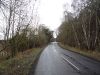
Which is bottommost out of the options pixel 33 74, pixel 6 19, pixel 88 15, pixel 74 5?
pixel 33 74

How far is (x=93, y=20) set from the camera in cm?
3800

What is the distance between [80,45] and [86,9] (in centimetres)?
1338

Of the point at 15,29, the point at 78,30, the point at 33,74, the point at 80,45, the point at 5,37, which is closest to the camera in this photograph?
the point at 33,74

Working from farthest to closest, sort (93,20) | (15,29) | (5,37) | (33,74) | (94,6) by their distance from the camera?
(93,20) < (94,6) < (15,29) < (5,37) < (33,74)

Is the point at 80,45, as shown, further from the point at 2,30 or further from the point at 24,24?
the point at 2,30

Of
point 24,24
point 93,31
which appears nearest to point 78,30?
point 93,31

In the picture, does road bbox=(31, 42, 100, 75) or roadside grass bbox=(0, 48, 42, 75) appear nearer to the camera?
roadside grass bbox=(0, 48, 42, 75)

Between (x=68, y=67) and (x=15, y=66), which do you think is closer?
(x=15, y=66)

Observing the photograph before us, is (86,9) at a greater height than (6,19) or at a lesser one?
greater

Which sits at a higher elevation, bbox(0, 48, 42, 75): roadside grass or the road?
bbox(0, 48, 42, 75): roadside grass

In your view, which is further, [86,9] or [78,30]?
[78,30]

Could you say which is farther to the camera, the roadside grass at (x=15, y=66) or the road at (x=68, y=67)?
the road at (x=68, y=67)

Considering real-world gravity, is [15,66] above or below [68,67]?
above

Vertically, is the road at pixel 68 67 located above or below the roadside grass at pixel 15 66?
below
